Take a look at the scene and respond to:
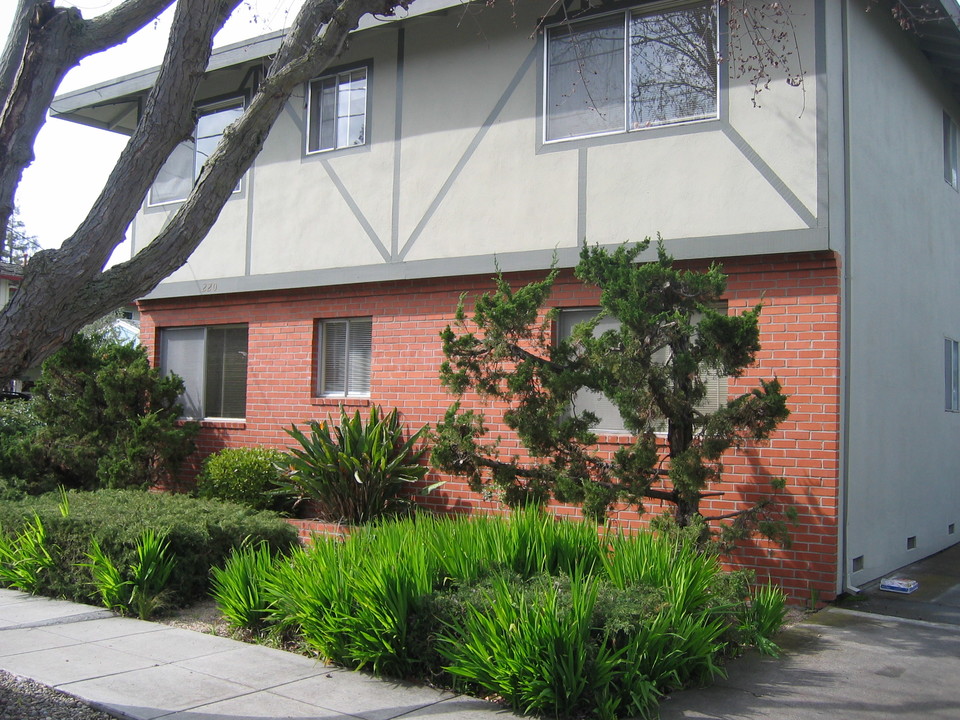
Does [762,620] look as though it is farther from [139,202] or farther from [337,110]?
[337,110]

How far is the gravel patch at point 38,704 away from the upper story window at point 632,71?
7.16m

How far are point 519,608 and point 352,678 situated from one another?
1.35 metres

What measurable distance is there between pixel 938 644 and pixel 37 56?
736 centimetres

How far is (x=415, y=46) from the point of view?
1151 cm

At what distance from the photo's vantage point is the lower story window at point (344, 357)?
11945mm

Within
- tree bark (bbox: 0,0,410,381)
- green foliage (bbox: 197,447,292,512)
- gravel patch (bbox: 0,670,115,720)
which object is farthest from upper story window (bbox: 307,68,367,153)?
gravel patch (bbox: 0,670,115,720)

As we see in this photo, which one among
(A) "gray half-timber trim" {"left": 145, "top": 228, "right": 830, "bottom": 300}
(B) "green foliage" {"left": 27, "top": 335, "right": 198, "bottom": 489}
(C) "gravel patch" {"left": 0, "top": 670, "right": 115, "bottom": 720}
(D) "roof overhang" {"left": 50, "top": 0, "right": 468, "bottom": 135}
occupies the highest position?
(D) "roof overhang" {"left": 50, "top": 0, "right": 468, "bottom": 135}

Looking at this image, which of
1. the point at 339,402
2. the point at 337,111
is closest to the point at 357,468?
the point at 339,402

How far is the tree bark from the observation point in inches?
200

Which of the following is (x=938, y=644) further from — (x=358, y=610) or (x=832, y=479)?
(x=358, y=610)

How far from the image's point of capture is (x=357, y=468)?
34.3ft

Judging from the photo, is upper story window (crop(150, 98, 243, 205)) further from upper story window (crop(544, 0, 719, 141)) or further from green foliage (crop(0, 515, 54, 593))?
green foliage (crop(0, 515, 54, 593))

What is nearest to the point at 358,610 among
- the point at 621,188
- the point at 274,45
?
the point at 621,188

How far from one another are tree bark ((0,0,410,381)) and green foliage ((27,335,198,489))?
7281mm
